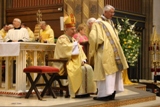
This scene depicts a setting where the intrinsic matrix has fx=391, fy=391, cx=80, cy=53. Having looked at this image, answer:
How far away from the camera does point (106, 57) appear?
7062 millimetres

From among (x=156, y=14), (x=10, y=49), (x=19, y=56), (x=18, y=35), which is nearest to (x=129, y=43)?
(x=18, y=35)

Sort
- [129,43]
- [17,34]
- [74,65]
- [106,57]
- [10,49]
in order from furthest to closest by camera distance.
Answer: [129,43]
[17,34]
[74,65]
[10,49]
[106,57]

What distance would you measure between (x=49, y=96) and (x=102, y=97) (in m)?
1.17

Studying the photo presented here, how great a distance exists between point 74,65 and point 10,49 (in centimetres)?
127

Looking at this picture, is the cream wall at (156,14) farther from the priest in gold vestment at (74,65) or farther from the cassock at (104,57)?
the cassock at (104,57)

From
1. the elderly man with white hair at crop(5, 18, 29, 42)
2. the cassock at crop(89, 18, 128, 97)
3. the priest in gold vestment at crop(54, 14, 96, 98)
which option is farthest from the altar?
the cassock at crop(89, 18, 128, 97)

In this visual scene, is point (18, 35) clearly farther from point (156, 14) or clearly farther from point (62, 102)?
point (156, 14)

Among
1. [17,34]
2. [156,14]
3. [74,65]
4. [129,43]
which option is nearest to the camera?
[74,65]

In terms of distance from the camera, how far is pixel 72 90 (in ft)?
24.7

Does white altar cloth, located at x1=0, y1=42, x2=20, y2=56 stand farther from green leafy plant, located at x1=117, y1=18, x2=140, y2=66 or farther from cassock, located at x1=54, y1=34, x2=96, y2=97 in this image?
green leafy plant, located at x1=117, y1=18, x2=140, y2=66

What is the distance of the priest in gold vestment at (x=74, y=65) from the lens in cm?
752

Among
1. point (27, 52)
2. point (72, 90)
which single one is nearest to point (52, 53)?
point (27, 52)

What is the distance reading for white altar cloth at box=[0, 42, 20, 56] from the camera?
7416 millimetres

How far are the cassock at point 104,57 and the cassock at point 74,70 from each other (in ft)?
1.53
